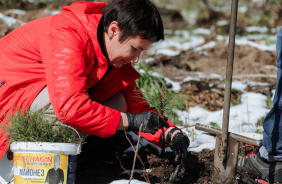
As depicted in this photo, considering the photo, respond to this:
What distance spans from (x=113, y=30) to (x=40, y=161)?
2.80ft

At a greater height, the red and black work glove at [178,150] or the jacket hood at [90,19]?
the jacket hood at [90,19]

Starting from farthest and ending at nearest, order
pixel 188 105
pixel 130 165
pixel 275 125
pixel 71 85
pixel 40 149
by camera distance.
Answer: pixel 188 105
pixel 130 165
pixel 275 125
pixel 71 85
pixel 40 149

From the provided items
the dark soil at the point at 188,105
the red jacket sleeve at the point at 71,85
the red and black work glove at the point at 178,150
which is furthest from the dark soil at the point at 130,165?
the red jacket sleeve at the point at 71,85

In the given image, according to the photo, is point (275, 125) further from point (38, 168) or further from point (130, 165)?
point (38, 168)

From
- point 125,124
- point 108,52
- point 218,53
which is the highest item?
point 108,52

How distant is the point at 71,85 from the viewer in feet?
5.78

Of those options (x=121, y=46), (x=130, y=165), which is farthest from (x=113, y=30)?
(x=130, y=165)

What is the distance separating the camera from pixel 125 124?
192cm

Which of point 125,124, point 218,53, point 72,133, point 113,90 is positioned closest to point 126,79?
point 113,90

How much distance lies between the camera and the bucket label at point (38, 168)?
1.63m

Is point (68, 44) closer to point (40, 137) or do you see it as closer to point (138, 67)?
point (40, 137)

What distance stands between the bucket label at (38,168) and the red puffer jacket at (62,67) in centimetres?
23

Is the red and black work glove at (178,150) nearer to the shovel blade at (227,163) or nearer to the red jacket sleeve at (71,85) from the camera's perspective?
the shovel blade at (227,163)

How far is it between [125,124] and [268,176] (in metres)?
0.93
